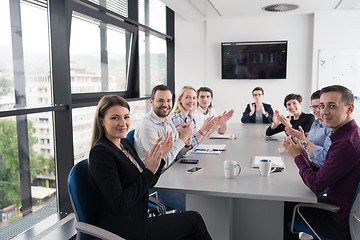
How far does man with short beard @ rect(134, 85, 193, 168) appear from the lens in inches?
97.0

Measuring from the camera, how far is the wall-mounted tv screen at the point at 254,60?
6.40 meters

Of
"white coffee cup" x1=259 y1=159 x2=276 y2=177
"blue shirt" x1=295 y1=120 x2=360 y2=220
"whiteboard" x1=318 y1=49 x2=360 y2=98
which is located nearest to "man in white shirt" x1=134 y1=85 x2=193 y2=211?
"white coffee cup" x1=259 y1=159 x2=276 y2=177

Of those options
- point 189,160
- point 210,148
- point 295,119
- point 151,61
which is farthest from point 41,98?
point 151,61

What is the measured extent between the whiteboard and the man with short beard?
427cm

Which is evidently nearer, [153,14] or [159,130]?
[159,130]

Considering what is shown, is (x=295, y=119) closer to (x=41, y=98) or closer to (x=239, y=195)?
(x=239, y=195)

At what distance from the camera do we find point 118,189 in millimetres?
1543

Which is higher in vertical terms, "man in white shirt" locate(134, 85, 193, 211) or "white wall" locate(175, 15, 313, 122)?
"white wall" locate(175, 15, 313, 122)

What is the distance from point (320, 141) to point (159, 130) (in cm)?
145

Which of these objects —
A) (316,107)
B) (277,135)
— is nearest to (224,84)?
(277,135)

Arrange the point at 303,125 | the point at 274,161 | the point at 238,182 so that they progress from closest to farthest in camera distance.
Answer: the point at 238,182, the point at 274,161, the point at 303,125

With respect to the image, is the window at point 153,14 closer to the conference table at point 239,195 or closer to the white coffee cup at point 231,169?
the conference table at point 239,195

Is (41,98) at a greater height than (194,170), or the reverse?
(41,98)

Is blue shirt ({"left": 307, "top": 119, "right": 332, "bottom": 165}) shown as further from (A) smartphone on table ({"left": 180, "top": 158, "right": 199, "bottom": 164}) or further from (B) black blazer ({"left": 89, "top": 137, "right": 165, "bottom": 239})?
(B) black blazer ({"left": 89, "top": 137, "right": 165, "bottom": 239})
